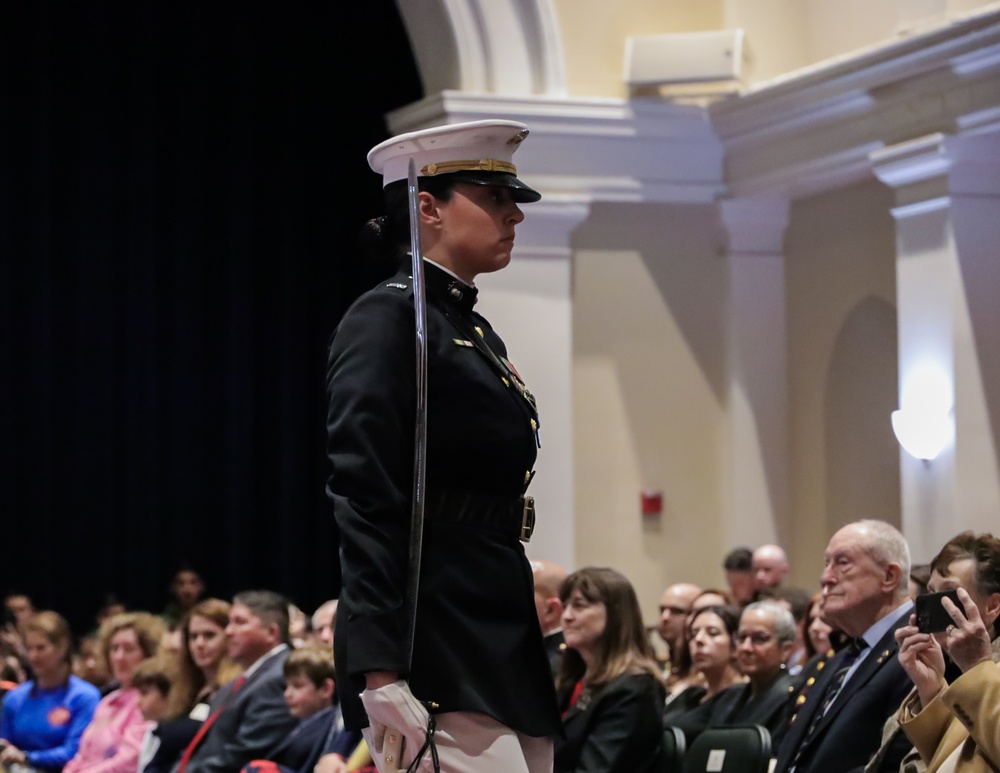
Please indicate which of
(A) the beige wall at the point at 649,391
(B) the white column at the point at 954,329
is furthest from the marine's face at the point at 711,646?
(A) the beige wall at the point at 649,391

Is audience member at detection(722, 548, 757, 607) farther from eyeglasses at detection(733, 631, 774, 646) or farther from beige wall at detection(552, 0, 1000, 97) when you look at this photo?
eyeglasses at detection(733, 631, 774, 646)

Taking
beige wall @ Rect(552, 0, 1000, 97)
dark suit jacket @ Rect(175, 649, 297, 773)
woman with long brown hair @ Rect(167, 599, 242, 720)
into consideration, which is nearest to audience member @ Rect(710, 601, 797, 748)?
dark suit jacket @ Rect(175, 649, 297, 773)

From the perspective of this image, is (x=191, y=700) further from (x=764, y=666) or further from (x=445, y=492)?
(x=445, y=492)

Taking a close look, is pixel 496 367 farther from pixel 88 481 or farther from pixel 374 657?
pixel 88 481

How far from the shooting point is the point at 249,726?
5.93m

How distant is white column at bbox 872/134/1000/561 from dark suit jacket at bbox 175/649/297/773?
118 inches

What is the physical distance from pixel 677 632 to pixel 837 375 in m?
2.99

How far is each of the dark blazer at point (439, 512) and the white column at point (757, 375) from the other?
6625 millimetres

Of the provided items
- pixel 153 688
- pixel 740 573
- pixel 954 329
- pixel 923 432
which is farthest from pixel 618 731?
pixel 740 573

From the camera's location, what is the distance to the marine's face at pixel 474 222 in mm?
2701

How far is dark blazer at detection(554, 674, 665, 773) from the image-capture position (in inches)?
186

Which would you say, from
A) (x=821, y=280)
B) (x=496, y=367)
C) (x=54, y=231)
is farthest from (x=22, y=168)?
(x=496, y=367)

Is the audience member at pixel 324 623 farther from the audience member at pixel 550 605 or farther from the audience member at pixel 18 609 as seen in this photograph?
the audience member at pixel 18 609

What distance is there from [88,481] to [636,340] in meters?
5.07
